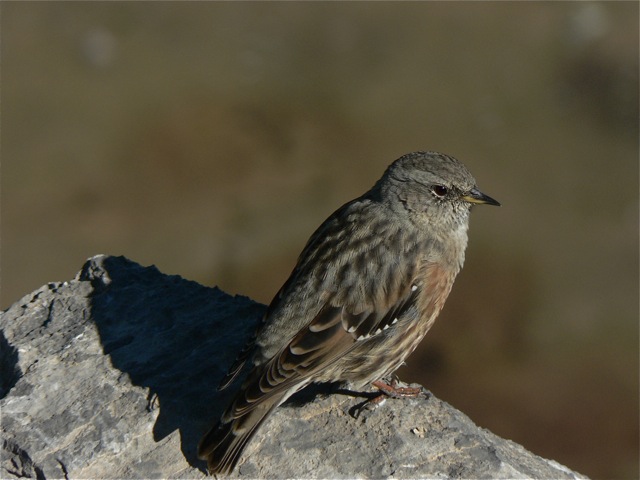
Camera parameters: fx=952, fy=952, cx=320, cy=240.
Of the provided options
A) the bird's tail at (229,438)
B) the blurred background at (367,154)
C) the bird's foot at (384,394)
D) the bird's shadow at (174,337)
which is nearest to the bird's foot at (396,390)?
the bird's foot at (384,394)

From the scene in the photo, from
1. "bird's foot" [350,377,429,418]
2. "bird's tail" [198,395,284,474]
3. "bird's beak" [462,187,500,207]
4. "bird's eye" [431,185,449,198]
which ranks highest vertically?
"bird's eye" [431,185,449,198]

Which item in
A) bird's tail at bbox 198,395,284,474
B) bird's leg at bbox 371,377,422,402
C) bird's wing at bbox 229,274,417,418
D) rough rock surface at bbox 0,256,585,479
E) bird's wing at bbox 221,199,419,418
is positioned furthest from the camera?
bird's leg at bbox 371,377,422,402

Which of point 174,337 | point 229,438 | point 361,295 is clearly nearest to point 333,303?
point 361,295

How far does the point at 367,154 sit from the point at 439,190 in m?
11.9

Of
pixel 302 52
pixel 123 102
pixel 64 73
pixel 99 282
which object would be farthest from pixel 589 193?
pixel 99 282

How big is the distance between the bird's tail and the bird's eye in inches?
88.3

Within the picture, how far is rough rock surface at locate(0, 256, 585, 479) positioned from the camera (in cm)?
594

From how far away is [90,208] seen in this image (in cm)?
1808

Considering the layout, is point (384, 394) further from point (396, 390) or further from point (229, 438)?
point (229, 438)

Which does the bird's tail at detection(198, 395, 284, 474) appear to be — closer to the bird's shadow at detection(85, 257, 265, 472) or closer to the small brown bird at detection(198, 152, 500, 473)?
the small brown bird at detection(198, 152, 500, 473)

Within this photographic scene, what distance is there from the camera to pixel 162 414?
20.4 ft

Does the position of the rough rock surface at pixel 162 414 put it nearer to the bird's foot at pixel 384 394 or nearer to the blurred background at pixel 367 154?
the bird's foot at pixel 384 394

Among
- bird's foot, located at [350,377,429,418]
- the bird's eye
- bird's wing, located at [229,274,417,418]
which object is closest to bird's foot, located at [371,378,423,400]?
bird's foot, located at [350,377,429,418]

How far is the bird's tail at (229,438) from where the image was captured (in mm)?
5809
